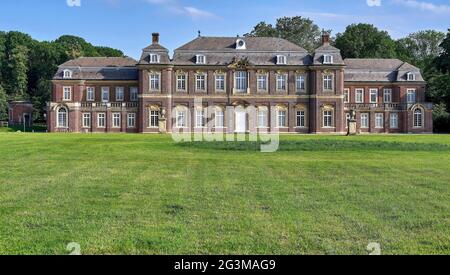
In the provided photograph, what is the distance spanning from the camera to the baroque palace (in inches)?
2309

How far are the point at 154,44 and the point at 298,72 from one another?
51.2ft

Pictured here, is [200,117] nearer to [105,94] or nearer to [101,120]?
[101,120]

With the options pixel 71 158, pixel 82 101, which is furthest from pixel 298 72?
pixel 71 158

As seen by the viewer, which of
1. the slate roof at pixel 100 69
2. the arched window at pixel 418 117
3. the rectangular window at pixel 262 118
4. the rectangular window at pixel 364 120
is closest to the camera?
the rectangular window at pixel 262 118

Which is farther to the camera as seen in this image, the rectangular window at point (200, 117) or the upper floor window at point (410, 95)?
the upper floor window at point (410, 95)

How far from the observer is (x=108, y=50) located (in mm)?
92250

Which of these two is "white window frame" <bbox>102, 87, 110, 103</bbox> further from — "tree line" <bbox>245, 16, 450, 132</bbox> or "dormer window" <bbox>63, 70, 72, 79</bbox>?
"tree line" <bbox>245, 16, 450, 132</bbox>

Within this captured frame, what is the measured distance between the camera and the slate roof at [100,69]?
6197 cm

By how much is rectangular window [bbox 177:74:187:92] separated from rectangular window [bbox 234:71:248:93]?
5504mm

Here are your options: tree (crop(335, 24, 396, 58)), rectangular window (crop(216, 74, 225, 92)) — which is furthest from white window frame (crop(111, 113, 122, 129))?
tree (crop(335, 24, 396, 58))

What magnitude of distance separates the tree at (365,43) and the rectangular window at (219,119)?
89.0ft

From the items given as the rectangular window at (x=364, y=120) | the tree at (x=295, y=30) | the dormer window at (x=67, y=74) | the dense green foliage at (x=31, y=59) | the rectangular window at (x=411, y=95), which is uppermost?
the tree at (x=295, y=30)

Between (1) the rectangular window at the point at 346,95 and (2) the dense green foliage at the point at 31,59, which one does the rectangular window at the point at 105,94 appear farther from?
(1) the rectangular window at the point at 346,95

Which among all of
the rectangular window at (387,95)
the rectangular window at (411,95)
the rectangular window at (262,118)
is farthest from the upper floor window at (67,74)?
the rectangular window at (411,95)
